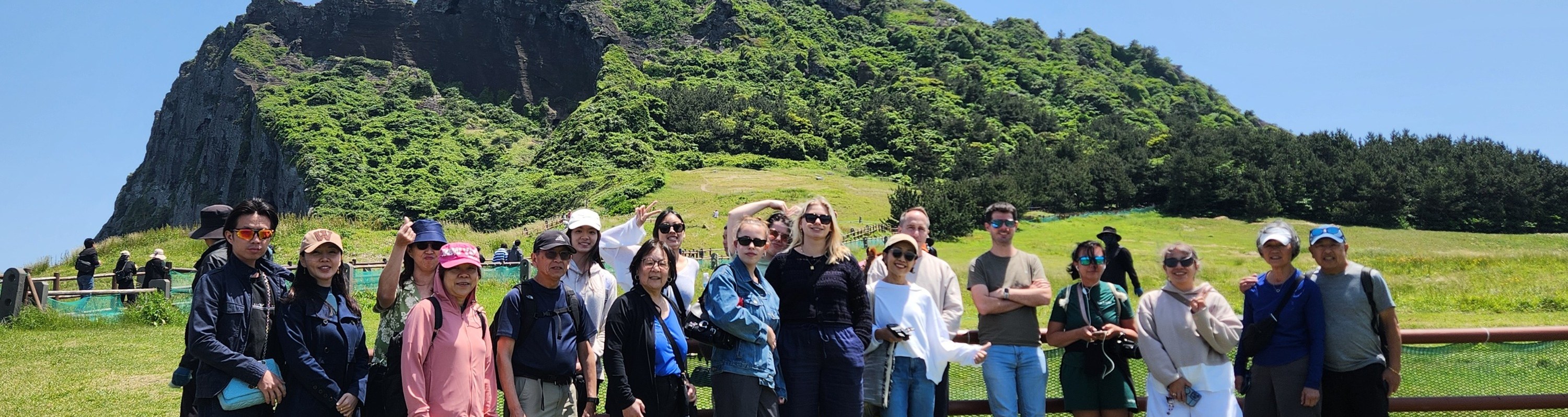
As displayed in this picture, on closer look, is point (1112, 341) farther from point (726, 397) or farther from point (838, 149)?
point (838, 149)

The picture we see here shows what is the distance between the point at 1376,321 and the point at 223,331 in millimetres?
5607

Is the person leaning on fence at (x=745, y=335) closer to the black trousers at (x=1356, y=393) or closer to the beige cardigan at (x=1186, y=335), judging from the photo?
the beige cardigan at (x=1186, y=335)

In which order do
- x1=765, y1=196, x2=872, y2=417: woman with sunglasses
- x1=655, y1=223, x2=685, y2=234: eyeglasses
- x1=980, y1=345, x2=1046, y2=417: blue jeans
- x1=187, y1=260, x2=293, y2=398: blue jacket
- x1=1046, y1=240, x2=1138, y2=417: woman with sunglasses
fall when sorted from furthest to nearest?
x1=655, y1=223, x2=685, y2=234: eyeglasses < x1=980, y1=345, x2=1046, y2=417: blue jeans < x1=1046, y1=240, x2=1138, y2=417: woman with sunglasses < x1=765, y1=196, x2=872, y2=417: woman with sunglasses < x1=187, y1=260, x2=293, y2=398: blue jacket

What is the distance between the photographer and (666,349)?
473cm

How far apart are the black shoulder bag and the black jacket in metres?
3.04

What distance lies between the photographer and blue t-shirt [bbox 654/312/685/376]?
469 cm

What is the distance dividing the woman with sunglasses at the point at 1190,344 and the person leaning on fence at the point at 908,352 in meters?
0.94

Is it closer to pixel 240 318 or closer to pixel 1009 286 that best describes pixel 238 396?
pixel 240 318

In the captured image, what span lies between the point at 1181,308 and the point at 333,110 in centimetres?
10562

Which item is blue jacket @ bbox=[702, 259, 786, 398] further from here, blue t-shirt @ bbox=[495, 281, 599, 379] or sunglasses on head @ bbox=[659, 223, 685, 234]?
sunglasses on head @ bbox=[659, 223, 685, 234]

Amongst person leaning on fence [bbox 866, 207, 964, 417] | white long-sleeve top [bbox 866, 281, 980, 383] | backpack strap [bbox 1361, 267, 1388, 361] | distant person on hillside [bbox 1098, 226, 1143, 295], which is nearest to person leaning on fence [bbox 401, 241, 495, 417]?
white long-sleeve top [bbox 866, 281, 980, 383]

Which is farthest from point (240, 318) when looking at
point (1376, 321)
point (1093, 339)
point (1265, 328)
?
A: point (1376, 321)

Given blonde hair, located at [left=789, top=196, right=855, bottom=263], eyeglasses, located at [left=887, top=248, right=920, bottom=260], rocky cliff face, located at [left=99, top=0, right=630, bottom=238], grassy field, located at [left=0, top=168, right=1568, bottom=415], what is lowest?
grassy field, located at [left=0, top=168, right=1568, bottom=415]

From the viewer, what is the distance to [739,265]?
16.1 ft
